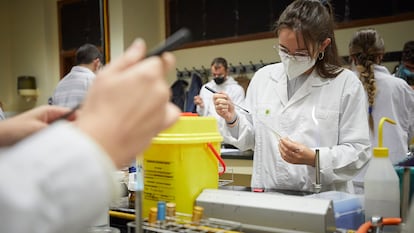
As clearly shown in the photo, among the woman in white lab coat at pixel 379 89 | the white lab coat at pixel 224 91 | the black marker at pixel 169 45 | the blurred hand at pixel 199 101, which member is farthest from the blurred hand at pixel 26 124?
the blurred hand at pixel 199 101

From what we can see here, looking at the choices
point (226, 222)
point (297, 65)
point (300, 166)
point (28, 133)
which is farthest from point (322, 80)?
point (28, 133)

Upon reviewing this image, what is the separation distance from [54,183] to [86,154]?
0.15 ft

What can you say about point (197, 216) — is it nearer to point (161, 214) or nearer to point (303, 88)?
point (161, 214)

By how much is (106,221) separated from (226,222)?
0.35 m

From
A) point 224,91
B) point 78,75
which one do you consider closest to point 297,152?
point 78,75

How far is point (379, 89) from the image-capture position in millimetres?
2551

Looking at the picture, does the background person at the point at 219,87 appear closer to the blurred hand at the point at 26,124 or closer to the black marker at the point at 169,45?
the blurred hand at the point at 26,124

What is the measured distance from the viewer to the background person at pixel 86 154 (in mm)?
429

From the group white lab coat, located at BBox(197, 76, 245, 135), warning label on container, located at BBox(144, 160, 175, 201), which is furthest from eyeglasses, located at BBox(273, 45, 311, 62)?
white lab coat, located at BBox(197, 76, 245, 135)

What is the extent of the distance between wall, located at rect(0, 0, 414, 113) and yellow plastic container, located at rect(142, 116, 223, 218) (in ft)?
11.4

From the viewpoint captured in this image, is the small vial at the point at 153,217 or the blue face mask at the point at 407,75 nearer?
the small vial at the point at 153,217

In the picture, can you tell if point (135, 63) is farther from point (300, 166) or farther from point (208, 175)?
point (300, 166)

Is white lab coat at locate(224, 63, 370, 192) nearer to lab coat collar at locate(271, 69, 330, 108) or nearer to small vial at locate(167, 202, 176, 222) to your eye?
lab coat collar at locate(271, 69, 330, 108)

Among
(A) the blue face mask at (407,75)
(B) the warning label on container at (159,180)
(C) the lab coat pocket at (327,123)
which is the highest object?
(A) the blue face mask at (407,75)
